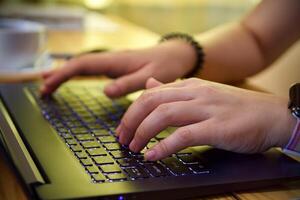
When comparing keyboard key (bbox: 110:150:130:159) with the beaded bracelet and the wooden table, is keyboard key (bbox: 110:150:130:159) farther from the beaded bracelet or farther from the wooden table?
the wooden table

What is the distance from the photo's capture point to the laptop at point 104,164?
471 mm

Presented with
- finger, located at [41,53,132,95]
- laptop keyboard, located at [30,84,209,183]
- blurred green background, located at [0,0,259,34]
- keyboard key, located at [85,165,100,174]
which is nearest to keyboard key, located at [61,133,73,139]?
laptop keyboard, located at [30,84,209,183]

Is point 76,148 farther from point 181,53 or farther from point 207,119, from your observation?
point 181,53

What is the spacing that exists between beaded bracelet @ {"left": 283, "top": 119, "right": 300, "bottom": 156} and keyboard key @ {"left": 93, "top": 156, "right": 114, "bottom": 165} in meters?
0.20

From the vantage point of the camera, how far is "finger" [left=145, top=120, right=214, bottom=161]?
1.75ft

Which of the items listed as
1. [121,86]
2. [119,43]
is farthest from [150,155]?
[119,43]

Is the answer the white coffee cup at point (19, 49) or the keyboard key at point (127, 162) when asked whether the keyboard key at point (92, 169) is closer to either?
the keyboard key at point (127, 162)

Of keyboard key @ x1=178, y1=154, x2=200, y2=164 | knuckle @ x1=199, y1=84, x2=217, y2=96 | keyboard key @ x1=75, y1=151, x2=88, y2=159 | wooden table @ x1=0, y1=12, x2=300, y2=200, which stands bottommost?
wooden table @ x1=0, y1=12, x2=300, y2=200

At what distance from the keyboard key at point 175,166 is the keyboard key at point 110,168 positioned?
5 cm

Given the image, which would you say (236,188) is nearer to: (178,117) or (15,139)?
(178,117)

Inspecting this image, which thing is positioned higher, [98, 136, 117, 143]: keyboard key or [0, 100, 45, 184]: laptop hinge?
[0, 100, 45, 184]: laptop hinge

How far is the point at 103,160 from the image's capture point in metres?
0.54

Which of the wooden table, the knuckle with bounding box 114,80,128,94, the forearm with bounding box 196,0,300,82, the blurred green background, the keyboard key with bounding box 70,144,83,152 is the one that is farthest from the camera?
the blurred green background

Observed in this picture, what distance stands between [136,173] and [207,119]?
103 mm
